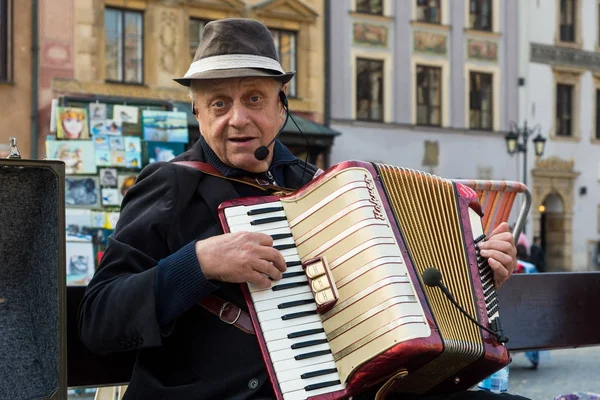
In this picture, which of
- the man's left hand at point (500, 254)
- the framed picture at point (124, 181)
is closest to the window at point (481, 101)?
the framed picture at point (124, 181)

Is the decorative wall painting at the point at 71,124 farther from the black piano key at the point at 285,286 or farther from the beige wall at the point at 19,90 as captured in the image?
the beige wall at the point at 19,90

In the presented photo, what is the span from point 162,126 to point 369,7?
1459cm

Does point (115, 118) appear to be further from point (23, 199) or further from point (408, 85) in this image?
point (408, 85)

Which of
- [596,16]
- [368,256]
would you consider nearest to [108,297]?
[368,256]

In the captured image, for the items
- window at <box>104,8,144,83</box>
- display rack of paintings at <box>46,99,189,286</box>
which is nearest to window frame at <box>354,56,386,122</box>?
window at <box>104,8,144,83</box>

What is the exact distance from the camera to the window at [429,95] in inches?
855

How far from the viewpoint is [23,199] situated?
2377 millimetres

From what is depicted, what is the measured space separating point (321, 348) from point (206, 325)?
0.36m

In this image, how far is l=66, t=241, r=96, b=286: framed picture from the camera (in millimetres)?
6684

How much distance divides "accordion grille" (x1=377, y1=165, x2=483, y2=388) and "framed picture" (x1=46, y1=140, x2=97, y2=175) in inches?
176

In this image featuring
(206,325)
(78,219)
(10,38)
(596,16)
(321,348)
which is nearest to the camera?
(321,348)

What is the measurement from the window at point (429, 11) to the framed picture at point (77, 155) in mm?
16182

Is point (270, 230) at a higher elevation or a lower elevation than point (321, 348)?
higher

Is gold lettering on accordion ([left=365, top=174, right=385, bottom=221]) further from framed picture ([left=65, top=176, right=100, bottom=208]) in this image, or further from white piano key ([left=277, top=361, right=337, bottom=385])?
framed picture ([left=65, top=176, right=100, bottom=208])
